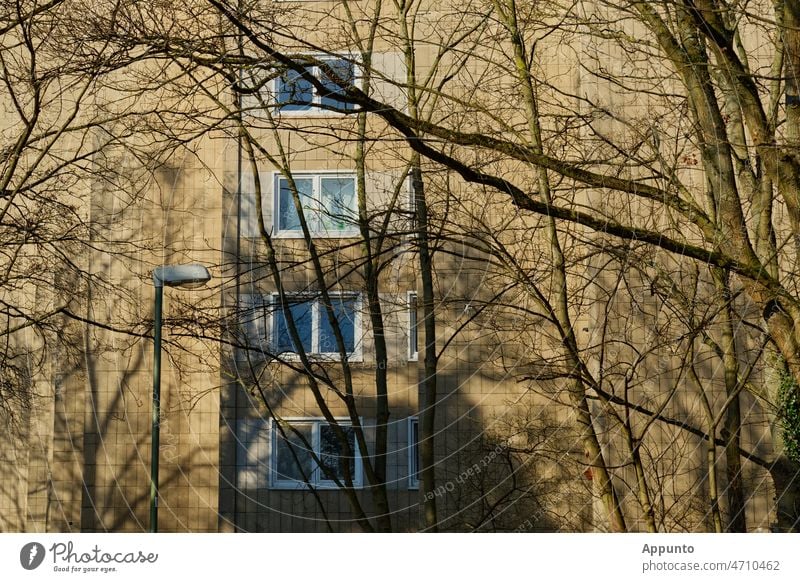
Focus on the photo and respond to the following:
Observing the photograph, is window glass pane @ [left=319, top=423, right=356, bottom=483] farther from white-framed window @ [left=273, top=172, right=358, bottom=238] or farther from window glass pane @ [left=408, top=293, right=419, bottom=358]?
white-framed window @ [left=273, top=172, right=358, bottom=238]

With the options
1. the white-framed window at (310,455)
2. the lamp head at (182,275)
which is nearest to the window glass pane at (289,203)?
the white-framed window at (310,455)

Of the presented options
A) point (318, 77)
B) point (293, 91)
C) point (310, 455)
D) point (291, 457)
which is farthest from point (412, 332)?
point (293, 91)

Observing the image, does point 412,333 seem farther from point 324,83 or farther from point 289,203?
point 324,83

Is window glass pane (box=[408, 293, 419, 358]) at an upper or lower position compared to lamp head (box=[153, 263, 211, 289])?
lower

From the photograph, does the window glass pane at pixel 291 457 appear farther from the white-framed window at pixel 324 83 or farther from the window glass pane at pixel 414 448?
the white-framed window at pixel 324 83

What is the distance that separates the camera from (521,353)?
11344 mm

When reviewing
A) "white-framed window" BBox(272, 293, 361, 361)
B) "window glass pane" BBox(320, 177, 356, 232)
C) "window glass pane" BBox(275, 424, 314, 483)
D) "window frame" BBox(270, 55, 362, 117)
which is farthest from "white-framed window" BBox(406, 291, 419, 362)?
"window frame" BBox(270, 55, 362, 117)

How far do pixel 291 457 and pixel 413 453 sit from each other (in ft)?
4.84

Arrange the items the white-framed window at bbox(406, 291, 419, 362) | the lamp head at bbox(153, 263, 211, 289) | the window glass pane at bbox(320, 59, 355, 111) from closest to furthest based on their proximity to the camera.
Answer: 1. the window glass pane at bbox(320, 59, 355, 111)
2. the lamp head at bbox(153, 263, 211, 289)
3. the white-framed window at bbox(406, 291, 419, 362)

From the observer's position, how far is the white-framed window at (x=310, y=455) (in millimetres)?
12727

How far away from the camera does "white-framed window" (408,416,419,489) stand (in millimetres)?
12773

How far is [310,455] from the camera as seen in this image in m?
12.7

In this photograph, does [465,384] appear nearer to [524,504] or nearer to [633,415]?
[524,504]
